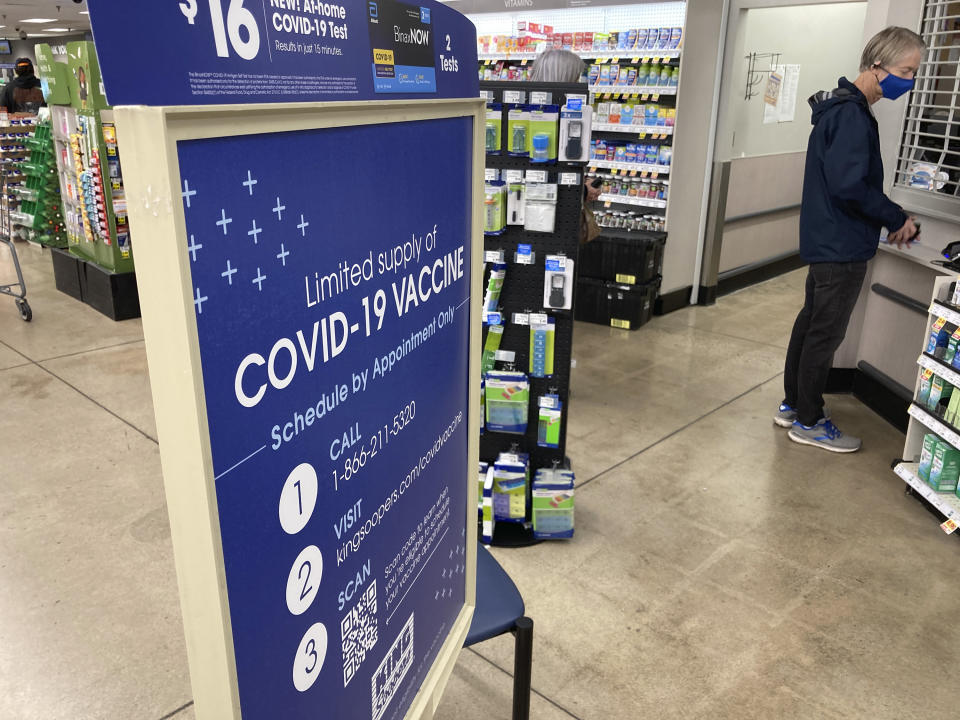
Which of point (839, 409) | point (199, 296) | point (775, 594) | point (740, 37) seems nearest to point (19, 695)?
point (199, 296)

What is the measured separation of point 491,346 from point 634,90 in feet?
13.4

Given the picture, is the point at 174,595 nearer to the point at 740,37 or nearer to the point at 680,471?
the point at 680,471

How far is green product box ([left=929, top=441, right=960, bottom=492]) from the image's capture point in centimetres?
359

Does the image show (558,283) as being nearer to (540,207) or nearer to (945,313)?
(540,207)

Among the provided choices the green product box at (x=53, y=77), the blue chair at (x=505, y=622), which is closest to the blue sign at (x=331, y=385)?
the blue chair at (x=505, y=622)

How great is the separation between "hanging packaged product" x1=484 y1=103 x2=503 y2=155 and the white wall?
4205mm

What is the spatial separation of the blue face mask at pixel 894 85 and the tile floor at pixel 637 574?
1.99 metres

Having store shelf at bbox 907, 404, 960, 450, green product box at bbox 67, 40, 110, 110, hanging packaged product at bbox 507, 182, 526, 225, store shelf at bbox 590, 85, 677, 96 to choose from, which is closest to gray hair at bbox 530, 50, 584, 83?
hanging packaged product at bbox 507, 182, 526, 225

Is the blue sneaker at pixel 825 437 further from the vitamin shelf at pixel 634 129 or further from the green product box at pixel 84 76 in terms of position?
the green product box at pixel 84 76

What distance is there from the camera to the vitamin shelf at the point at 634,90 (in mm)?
6336

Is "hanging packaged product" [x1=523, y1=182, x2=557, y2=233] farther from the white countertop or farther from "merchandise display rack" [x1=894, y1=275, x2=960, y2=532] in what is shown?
the white countertop

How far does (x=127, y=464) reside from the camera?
4.07m

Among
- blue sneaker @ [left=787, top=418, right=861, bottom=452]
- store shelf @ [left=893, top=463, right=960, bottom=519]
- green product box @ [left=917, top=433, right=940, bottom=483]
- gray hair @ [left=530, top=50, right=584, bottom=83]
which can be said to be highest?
gray hair @ [left=530, top=50, right=584, bottom=83]

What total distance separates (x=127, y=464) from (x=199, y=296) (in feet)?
12.8
